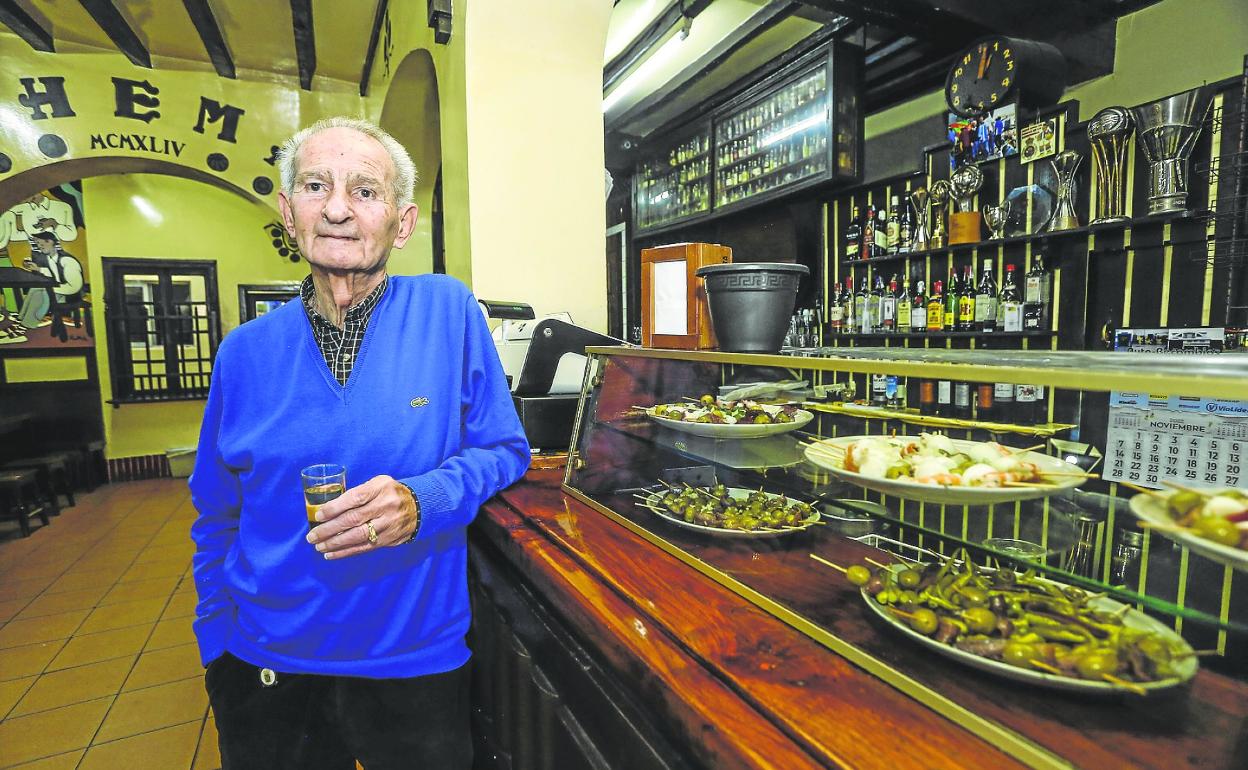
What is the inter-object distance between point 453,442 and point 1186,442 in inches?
116

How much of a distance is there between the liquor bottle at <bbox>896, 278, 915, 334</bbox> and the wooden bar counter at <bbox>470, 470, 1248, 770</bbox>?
348 centimetres

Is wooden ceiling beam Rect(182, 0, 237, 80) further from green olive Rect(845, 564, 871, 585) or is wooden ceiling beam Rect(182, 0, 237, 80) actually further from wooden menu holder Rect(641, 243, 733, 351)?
green olive Rect(845, 564, 871, 585)

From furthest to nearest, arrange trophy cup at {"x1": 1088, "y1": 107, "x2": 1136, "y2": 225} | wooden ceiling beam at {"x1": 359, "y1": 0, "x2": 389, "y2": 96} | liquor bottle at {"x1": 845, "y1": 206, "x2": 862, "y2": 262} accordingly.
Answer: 1. liquor bottle at {"x1": 845, "y1": 206, "x2": 862, "y2": 262}
2. wooden ceiling beam at {"x1": 359, "y1": 0, "x2": 389, "y2": 96}
3. trophy cup at {"x1": 1088, "y1": 107, "x2": 1136, "y2": 225}

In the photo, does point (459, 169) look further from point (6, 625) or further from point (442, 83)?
point (6, 625)

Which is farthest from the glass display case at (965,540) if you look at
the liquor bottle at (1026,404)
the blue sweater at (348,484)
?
the liquor bottle at (1026,404)

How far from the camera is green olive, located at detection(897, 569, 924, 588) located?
894 mm

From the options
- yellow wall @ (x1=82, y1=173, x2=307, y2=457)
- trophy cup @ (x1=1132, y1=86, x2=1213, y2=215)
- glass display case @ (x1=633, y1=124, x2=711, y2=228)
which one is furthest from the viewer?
yellow wall @ (x1=82, y1=173, x2=307, y2=457)

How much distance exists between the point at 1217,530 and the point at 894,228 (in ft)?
13.4

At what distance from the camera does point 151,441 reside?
700 cm

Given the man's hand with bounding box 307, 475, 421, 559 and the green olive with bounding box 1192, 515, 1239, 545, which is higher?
the green olive with bounding box 1192, 515, 1239, 545

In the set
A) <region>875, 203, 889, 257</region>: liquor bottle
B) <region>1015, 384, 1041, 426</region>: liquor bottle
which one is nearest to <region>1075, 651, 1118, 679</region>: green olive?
<region>1015, 384, 1041, 426</region>: liquor bottle

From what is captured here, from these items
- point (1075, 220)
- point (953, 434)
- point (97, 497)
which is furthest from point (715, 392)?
point (97, 497)

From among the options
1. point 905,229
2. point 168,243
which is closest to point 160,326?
point 168,243

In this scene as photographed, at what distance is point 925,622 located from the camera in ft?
2.58
